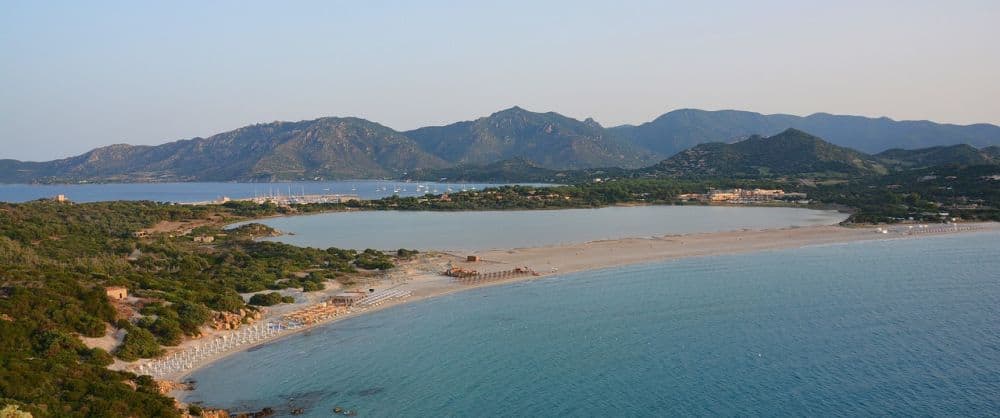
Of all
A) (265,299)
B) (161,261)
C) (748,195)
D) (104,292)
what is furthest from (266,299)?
(748,195)

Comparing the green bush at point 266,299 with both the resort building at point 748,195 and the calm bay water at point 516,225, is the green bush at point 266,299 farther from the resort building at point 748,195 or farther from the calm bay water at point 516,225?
the resort building at point 748,195

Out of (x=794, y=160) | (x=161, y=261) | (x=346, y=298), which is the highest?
(x=794, y=160)

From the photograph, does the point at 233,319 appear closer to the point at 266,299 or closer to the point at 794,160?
the point at 266,299

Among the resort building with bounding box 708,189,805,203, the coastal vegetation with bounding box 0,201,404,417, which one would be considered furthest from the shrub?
the resort building with bounding box 708,189,805,203

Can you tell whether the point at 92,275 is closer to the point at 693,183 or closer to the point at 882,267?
the point at 882,267

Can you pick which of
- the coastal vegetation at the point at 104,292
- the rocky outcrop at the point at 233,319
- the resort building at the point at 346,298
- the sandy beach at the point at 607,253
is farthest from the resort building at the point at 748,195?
the rocky outcrop at the point at 233,319

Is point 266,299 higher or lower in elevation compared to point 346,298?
higher
